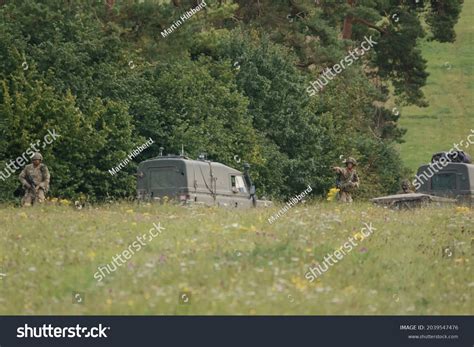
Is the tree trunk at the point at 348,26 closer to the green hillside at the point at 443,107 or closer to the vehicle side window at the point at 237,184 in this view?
the green hillside at the point at 443,107

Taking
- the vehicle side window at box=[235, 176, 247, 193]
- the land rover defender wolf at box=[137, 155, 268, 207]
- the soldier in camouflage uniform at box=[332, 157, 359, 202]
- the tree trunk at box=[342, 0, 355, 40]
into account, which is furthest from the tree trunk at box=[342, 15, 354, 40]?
the soldier in camouflage uniform at box=[332, 157, 359, 202]

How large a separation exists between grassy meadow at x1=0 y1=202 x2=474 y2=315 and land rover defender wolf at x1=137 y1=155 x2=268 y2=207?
8.40 m

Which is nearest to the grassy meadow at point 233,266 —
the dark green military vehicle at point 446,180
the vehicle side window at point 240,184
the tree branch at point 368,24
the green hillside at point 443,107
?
the vehicle side window at point 240,184

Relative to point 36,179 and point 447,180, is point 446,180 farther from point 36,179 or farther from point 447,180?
point 36,179

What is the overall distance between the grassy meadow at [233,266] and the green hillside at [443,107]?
7094 cm

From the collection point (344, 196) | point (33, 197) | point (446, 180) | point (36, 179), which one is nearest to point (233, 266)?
point (36, 179)

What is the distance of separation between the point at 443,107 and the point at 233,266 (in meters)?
99.6

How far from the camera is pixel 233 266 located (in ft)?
56.9

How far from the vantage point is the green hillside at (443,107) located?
10225 centimetres

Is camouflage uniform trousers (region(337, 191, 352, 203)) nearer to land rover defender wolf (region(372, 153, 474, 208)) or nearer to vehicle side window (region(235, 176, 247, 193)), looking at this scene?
vehicle side window (region(235, 176, 247, 193))

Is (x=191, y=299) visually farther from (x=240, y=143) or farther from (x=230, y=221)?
(x=240, y=143)

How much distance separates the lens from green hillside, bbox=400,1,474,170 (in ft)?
335

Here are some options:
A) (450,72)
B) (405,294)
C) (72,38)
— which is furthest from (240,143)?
(450,72)

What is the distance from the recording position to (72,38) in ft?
154
